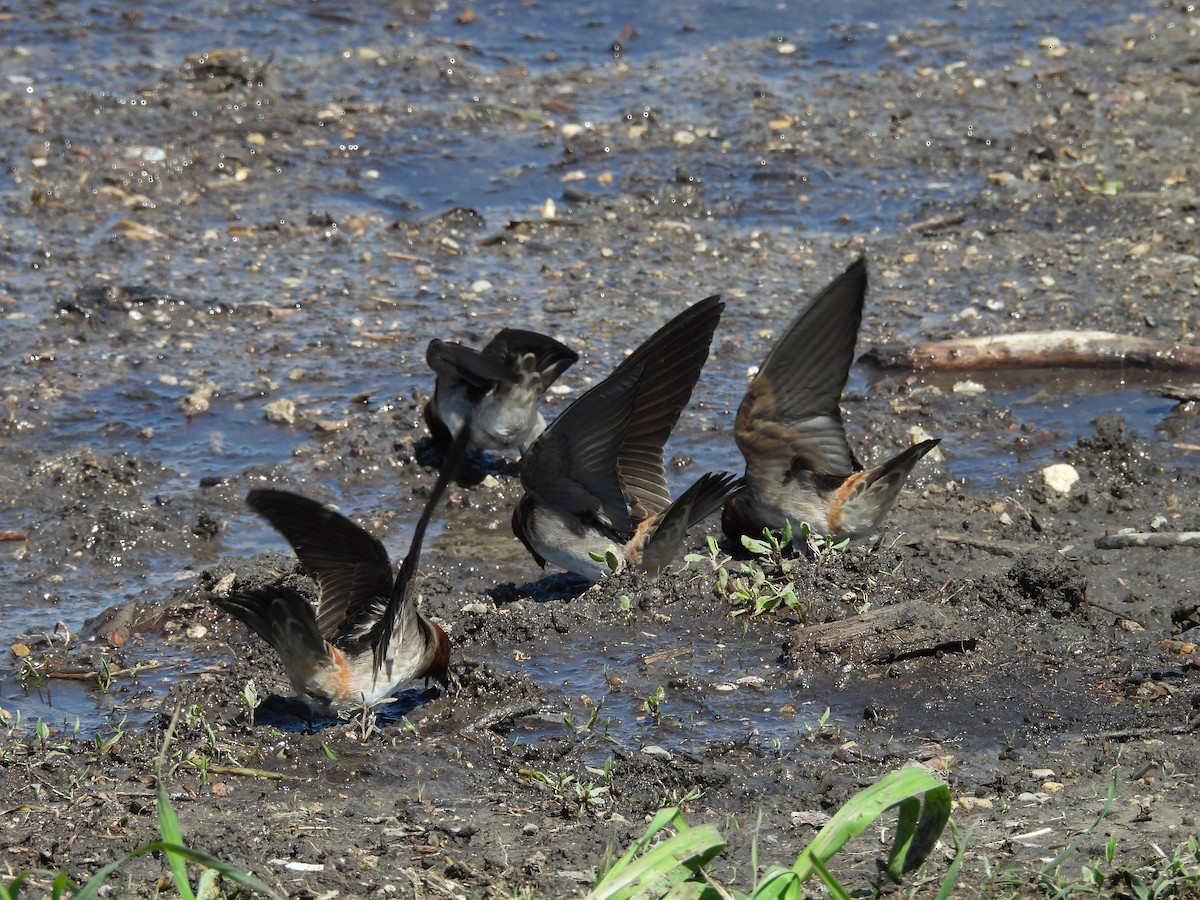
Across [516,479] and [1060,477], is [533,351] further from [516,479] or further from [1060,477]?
[1060,477]

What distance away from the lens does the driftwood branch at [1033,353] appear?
813 cm

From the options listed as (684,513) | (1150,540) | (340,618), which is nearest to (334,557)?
(340,618)

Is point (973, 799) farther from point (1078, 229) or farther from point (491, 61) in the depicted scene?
point (491, 61)

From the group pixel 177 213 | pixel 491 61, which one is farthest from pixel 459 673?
pixel 491 61

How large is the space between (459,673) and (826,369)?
1931 millimetres

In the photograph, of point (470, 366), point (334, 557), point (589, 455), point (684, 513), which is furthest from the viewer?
point (470, 366)

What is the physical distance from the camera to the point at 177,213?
9977 mm

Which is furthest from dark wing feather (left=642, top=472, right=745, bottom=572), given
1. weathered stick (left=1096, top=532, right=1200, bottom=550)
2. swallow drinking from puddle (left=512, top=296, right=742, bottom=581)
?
weathered stick (left=1096, top=532, right=1200, bottom=550)

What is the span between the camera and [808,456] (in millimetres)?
A: 6297

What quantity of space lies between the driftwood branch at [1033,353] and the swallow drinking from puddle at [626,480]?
223 centimetres

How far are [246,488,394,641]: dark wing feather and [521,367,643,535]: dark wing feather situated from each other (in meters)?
0.89

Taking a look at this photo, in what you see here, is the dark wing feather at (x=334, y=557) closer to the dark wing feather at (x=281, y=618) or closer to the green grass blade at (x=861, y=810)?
the dark wing feather at (x=281, y=618)

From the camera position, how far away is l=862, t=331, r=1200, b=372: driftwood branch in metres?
8.13

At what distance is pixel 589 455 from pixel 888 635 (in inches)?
53.2
